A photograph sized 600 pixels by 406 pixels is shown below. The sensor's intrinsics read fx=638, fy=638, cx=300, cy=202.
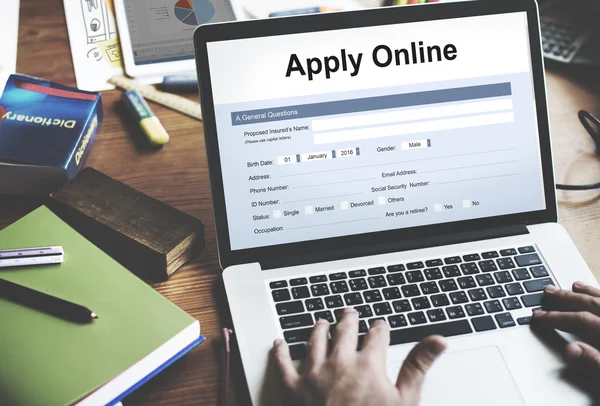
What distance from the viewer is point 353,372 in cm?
64

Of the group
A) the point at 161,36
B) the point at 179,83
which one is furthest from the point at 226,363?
the point at 161,36

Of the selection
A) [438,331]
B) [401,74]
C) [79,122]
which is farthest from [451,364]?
[79,122]

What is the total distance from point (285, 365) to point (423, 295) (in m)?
0.19

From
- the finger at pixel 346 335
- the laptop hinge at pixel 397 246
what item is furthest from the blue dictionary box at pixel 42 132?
the finger at pixel 346 335

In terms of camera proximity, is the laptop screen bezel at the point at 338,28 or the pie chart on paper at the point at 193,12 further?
the pie chart on paper at the point at 193,12

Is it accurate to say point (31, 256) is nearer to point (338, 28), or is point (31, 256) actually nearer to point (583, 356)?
point (338, 28)

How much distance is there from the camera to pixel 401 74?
816mm

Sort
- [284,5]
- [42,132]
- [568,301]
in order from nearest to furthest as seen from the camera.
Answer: [568,301]
[42,132]
[284,5]

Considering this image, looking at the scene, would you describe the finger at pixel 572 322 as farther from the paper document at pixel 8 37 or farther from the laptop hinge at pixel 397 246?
the paper document at pixel 8 37

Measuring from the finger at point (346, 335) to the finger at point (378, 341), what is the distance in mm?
13

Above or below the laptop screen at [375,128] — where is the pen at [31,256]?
below

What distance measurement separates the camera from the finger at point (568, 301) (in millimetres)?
718

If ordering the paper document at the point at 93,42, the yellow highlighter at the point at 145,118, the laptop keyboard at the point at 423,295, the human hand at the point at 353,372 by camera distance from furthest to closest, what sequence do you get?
the paper document at the point at 93,42
the yellow highlighter at the point at 145,118
the laptop keyboard at the point at 423,295
the human hand at the point at 353,372

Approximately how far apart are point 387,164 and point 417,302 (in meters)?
0.18
